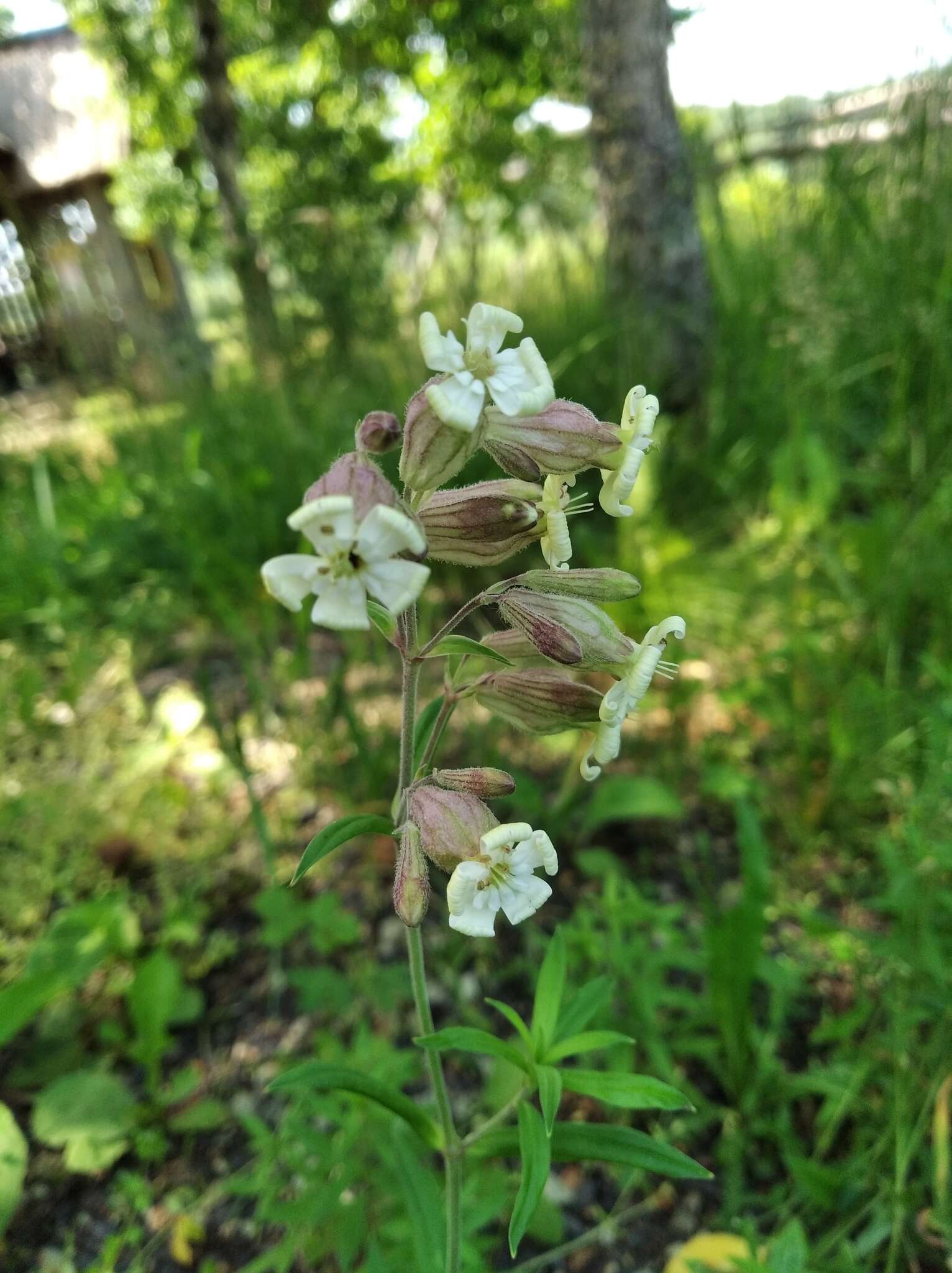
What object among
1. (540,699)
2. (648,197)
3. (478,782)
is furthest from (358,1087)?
(648,197)

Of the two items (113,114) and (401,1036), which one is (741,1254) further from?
(113,114)

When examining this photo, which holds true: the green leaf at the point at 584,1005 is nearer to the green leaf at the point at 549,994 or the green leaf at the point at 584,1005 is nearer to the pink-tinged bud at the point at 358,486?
the green leaf at the point at 549,994

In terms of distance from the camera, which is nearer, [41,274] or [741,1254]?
[741,1254]

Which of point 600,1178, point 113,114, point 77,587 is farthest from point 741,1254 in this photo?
point 113,114

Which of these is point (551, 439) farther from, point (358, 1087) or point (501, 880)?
point (358, 1087)

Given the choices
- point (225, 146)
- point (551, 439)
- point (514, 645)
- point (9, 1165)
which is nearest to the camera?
point (551, 439)

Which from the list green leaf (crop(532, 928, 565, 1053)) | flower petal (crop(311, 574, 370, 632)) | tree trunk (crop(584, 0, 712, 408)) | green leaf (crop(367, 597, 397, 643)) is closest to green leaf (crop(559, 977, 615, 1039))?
green leaf (crop(532, 928, 565, 1053))
